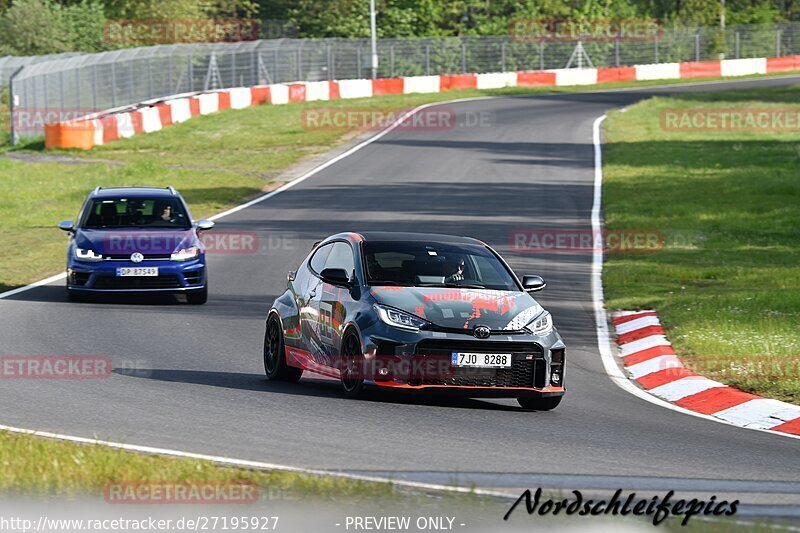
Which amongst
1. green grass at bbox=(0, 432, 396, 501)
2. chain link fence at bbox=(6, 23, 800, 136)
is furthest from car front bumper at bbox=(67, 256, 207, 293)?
chain link fence at bbox=(6, 23, 800, 136)

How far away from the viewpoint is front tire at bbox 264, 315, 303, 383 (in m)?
13.2

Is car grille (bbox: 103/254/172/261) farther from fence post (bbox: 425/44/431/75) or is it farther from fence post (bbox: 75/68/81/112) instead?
fence post (bbox: 425/44/431/75)

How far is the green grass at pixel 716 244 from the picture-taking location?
14.9 meters

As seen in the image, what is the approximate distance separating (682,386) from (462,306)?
2.74m

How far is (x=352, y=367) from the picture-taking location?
39.0ft

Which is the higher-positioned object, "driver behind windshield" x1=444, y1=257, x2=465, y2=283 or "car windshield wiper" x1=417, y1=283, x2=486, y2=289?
"driver behind windshield" x1=444, y1=257, x2=465, y2=283

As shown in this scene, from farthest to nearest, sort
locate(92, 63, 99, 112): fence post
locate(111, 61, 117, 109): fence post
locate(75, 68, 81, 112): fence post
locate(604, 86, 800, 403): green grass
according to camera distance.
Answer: locate(111, 61, 117, 109): fence post, locate(92, 63, 99, 112): fence post, locate(75, 68, 81, 112): fence post, locate(604, 86, 800, 403): green grass

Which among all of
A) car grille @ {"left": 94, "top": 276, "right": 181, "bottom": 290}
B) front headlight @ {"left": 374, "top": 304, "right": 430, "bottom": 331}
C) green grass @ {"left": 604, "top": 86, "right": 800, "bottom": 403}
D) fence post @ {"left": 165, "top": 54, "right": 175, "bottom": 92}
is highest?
fence post @ {"left": 165, "top": 54, "right": 175, "bottom": 92}

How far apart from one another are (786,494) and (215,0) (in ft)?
286

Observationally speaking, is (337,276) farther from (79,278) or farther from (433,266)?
(79,278)

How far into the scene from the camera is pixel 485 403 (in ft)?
40.7

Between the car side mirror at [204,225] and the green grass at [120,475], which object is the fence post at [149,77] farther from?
the green grass at [120,475]

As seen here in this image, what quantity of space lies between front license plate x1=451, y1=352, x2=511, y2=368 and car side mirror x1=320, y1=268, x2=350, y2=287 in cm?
138

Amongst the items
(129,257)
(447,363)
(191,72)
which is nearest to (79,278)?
(129,257)
